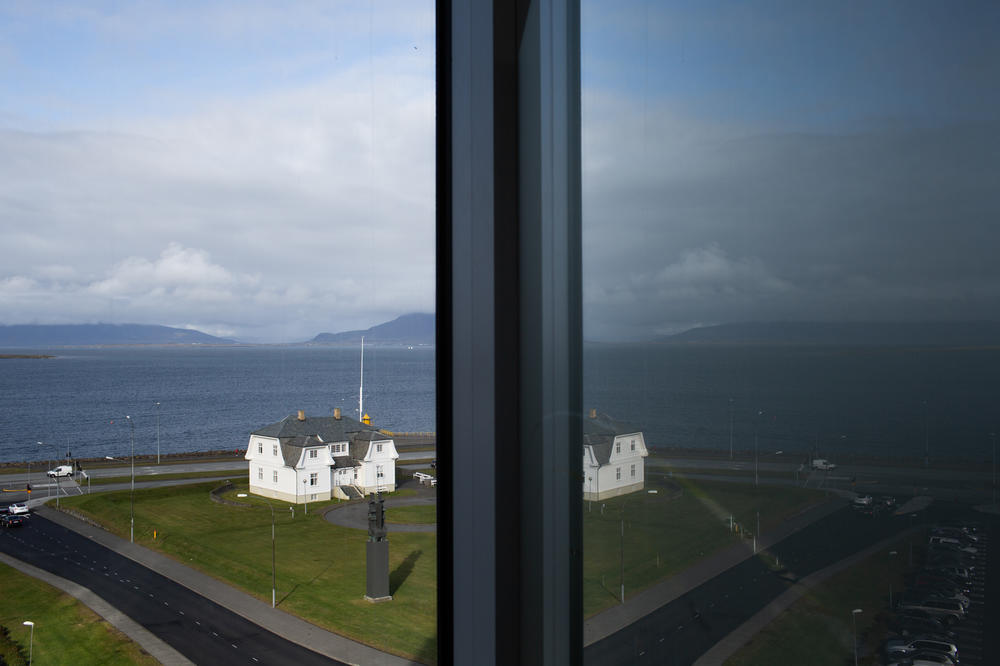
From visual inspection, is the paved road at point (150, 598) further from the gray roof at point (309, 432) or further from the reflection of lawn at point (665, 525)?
the reflection of lawn at point (665, 525)

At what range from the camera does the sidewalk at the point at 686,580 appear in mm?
246

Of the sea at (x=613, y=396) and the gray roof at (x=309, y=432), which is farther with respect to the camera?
the gray roof at (x=309, y=432)

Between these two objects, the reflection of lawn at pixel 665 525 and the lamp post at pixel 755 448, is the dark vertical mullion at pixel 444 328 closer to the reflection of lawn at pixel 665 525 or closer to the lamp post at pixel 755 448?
the reflection of lawn at pixel 665 525

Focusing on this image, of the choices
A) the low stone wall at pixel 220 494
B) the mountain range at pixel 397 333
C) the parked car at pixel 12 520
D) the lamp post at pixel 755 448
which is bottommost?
the parked car at pixel 12 520

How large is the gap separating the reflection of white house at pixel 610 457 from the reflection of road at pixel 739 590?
92 mm

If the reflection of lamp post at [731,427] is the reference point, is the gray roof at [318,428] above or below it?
below

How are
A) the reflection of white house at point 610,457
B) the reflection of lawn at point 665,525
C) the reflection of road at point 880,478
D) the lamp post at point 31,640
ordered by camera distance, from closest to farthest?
the reflection of road at point 880,478, the reflection of lawn at point 665,525, the reflection of white house at point 610,457, the lamp post at point 31,640

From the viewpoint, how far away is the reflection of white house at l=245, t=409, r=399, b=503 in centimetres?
129

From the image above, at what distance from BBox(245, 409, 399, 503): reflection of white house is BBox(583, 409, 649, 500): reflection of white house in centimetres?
78

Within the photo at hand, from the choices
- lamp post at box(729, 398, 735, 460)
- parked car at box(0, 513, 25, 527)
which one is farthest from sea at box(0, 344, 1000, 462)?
parked car at box(0, 513, 25, 527)

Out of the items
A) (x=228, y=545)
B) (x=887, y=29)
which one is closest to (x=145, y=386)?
(x=228, y=545)

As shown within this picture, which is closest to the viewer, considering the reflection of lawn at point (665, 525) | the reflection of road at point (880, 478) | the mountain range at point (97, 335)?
the reflection of road at point (880, 478)

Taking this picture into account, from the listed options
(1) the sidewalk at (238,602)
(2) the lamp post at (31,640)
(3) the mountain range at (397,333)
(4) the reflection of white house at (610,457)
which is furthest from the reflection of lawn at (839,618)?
(2) the lamp post at (31,640)

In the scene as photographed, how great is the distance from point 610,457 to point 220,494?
97 centimetres
